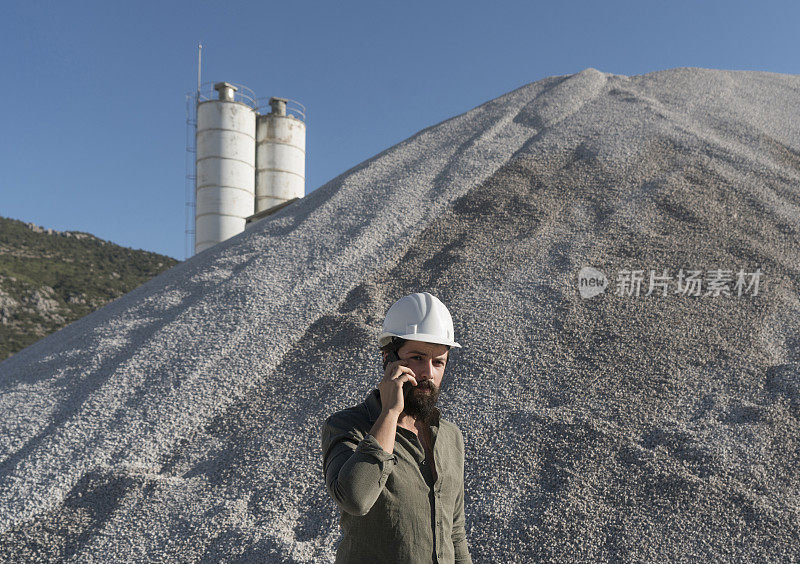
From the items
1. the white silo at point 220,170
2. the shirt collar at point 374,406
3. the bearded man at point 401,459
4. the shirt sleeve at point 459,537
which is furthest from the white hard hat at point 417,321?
the white silo at point 220,170

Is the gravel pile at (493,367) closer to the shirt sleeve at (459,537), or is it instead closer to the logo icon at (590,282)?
the logo icon at (590,282)

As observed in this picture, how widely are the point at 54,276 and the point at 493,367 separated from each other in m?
31.3

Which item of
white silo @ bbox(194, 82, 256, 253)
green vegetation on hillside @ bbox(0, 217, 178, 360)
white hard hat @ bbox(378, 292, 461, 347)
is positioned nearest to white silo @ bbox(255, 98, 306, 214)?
white silo @ bbox(194, 82, 256, 253)

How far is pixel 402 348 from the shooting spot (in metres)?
2.16

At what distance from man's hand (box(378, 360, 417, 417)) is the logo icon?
6.99 metres

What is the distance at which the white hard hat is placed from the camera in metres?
2.24

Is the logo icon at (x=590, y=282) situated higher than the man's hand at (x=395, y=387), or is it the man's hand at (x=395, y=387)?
the logo icon at (x=590, y=282)

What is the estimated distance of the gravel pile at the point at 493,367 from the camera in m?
5.39

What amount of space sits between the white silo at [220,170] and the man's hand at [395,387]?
2179cm

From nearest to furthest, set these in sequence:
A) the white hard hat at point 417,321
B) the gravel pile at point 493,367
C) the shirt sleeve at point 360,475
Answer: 1. the shirt sleeve at point 360,475
2. the white hard hat at point 417,321
3. the gravel pile at point 493,367

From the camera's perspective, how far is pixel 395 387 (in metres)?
1.89

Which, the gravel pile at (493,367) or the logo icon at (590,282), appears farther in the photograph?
the logo icon at (590,282)

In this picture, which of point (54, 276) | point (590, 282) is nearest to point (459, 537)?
point (590, 282)

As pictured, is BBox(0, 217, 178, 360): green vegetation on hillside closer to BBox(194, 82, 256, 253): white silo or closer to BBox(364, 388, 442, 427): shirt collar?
BBox(194, 82, 256, 253): white silo
